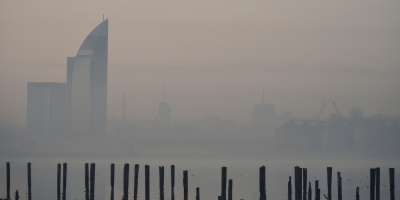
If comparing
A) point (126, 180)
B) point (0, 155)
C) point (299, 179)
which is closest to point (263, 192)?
point (299, 179)

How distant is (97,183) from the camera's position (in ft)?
281

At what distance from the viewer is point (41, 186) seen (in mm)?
79500

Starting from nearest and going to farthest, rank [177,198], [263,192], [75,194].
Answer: [263,192] → [177,198] → [75,194]

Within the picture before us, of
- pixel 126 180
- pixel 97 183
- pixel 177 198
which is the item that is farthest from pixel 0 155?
pixel 126 180

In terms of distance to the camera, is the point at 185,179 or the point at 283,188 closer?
the point at 185,179

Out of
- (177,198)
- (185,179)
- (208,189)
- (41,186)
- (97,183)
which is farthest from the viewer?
(97,183)

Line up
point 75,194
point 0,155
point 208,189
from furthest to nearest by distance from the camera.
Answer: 1. point 0,155
2. point 208,189
3. point 75,194

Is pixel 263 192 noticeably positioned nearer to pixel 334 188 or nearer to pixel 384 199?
pixel 384 199

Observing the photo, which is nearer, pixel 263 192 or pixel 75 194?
pixel 263 192

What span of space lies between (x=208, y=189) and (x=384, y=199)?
1582 centimetres

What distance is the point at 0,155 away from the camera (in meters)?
197

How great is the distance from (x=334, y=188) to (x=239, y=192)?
1133 cm

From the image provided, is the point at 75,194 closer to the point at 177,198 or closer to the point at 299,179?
the point at 177,198

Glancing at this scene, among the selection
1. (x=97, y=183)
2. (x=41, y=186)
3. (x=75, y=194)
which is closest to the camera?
(x=75, y=194)
